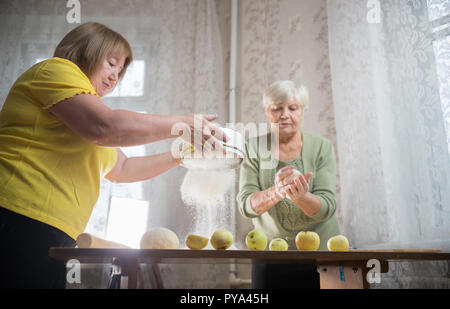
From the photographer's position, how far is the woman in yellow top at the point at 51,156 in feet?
2.55

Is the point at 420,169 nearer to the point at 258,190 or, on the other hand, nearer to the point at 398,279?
the point at 398,279

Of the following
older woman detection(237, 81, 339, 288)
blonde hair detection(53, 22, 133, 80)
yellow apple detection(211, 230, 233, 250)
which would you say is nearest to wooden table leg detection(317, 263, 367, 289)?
older woman detection(237, 81, 339, 288)

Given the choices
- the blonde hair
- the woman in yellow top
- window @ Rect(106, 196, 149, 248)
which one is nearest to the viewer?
the woman in yellow top

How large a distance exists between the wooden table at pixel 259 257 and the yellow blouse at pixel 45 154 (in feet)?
0.28

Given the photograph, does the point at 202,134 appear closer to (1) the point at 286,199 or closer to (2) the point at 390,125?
(1) the point at 286,199

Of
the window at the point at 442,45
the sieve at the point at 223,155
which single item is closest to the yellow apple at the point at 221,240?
the sieve at the point at 223,155

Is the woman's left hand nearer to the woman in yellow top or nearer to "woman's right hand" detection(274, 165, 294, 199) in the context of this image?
"woman's right hand" detection(274, 165, 294, 199)

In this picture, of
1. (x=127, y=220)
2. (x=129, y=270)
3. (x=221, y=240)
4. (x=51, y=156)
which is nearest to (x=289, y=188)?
(x=221, y=240)

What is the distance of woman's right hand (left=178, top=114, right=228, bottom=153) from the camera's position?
946 mm

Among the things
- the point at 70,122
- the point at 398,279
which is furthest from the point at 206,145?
the point at 398,279

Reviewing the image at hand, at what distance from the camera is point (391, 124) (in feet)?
5.81

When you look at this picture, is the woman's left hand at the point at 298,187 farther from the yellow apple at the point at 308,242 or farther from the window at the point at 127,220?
the window at the point at 127,220

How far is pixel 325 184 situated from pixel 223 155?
2.19 ft

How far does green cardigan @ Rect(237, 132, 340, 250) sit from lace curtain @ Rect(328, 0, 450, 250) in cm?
37
